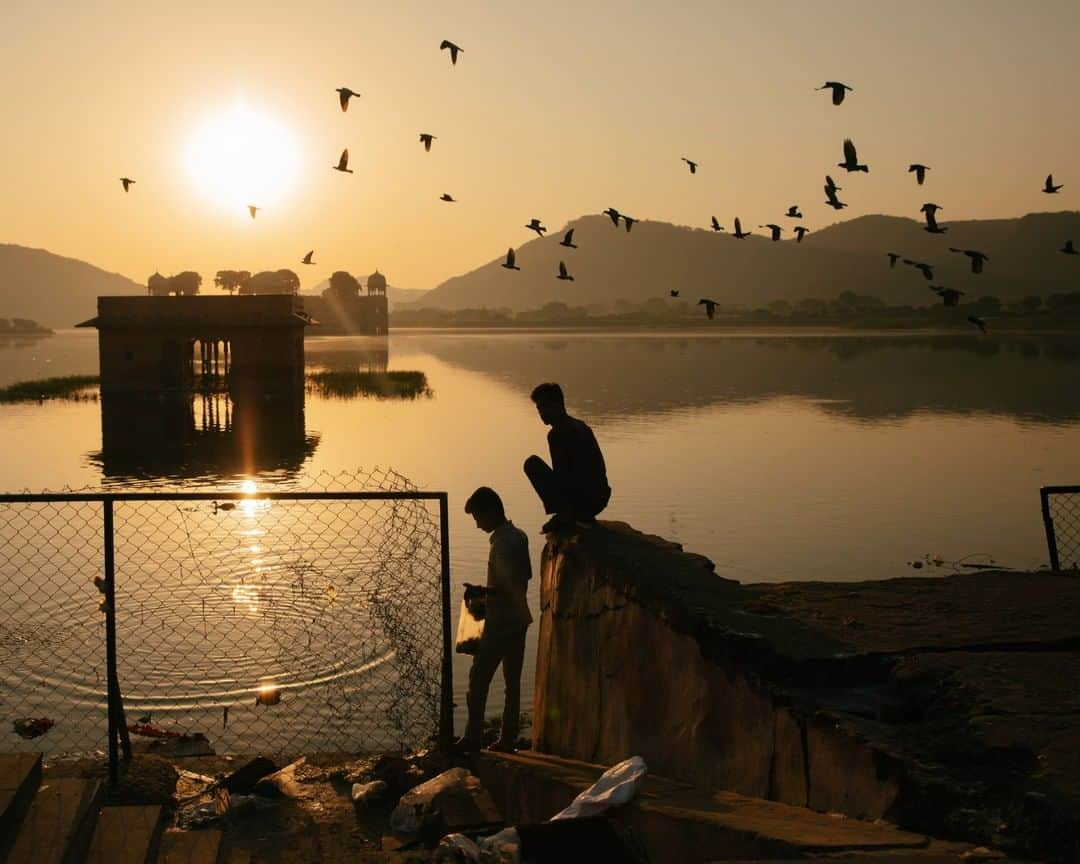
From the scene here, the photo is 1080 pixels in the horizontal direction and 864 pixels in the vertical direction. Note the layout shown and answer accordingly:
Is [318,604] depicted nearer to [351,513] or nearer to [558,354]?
[351,513]

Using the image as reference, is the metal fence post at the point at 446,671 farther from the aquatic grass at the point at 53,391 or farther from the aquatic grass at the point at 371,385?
the aquatic grass at the point at 53,391

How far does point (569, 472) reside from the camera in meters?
8.13

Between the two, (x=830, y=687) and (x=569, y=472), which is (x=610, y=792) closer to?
(x=830, y=687)

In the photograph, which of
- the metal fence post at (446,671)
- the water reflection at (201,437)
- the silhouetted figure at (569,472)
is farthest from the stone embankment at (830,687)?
the water reflection at (201,437)

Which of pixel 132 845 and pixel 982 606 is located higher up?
pixel 982 606

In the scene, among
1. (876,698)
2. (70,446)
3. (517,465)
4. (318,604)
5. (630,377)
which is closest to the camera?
(876,698)

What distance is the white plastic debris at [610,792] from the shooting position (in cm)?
536

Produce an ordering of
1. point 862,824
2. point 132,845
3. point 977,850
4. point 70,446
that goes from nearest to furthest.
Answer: point 977,850
point 862,824
point 132,845
point 70,446

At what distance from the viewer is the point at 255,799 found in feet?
24.5

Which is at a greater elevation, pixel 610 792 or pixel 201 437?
pixel 610 792

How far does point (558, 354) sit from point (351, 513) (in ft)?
314

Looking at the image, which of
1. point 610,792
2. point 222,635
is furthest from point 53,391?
point 610,792

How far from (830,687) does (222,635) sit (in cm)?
1011

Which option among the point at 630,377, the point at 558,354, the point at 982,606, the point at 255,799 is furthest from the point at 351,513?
the point at 558,354
